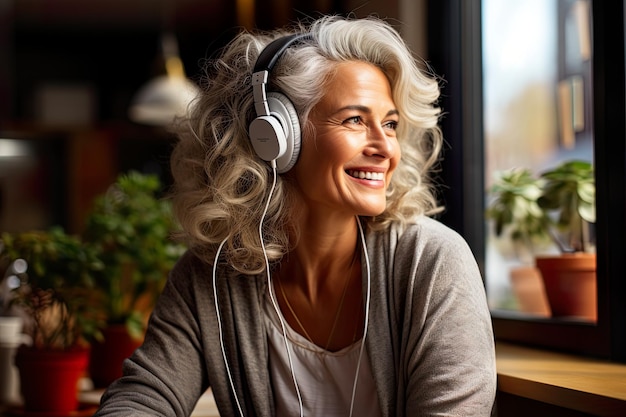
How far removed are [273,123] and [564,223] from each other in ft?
2.15

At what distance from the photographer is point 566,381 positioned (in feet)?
4.25

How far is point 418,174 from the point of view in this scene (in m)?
1.62


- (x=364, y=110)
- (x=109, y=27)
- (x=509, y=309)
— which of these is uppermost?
(x=109, y=27)

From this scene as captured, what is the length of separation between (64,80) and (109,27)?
0.57 metres

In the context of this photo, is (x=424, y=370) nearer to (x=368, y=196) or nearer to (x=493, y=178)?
(x=368, y=196)

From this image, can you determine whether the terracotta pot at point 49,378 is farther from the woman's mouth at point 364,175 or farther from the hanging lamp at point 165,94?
the hanging lamp at point 165,94

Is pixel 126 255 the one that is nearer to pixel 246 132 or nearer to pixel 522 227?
pixel 246 132

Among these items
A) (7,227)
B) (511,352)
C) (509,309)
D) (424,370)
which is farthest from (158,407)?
(7,227)

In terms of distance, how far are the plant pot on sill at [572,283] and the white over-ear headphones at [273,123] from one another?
0.60m

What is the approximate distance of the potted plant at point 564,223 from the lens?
5.37 feet

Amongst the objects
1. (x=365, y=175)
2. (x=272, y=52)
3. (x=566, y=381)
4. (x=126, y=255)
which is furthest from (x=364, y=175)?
(x=126, y=255)

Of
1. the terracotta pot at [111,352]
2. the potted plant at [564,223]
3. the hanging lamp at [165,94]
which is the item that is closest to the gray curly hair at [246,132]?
the potted plant at [564,223]

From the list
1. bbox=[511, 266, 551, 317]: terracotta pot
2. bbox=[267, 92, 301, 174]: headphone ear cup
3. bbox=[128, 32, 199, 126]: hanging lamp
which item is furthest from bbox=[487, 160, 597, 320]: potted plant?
bbox=[128, 32, 199, 126]: hanging lamp

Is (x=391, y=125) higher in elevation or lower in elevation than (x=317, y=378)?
higher
